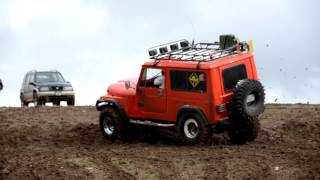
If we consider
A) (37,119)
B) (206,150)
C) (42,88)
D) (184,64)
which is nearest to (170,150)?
(206,150)

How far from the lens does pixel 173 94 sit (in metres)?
18.0

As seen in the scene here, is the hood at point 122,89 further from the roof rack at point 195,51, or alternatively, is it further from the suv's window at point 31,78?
the suv's window at point 31,78

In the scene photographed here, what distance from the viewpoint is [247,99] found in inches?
687

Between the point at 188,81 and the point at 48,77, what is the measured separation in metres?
14.2

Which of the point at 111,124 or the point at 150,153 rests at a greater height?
the point at 111,124

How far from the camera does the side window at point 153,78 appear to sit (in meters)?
18.3

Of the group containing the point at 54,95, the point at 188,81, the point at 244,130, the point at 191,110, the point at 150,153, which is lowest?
the point at 150,153

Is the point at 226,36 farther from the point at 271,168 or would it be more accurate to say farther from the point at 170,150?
the point at 271,168

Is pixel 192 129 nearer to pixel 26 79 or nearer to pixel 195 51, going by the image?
pixel 195 51

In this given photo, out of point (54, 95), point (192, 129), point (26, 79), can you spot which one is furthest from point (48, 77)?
point (192, 129)

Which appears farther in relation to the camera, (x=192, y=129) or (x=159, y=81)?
(x=159, y=81)

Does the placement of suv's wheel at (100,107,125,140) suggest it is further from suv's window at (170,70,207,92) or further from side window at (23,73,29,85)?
side window at (23,73,29,85)

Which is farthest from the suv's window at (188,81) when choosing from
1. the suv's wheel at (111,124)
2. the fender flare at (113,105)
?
the suv's wheel at (111,124)

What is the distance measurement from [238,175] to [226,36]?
4858mm
